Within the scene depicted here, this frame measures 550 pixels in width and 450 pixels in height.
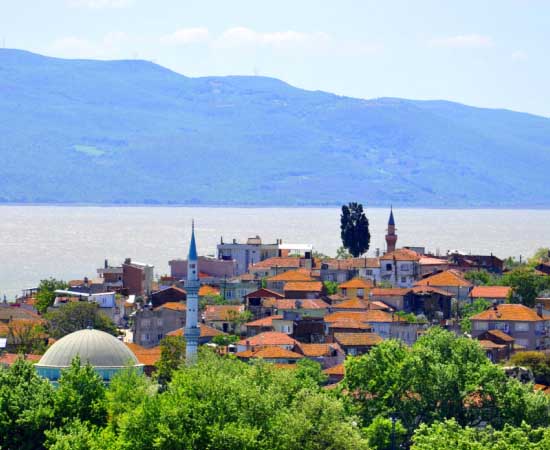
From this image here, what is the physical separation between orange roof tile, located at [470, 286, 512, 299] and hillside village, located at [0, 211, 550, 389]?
0.29ft

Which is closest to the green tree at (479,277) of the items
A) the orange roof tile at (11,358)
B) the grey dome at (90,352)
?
the orange roof tile at (11,358)

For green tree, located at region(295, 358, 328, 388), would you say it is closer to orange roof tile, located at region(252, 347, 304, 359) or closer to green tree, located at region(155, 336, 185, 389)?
orange roof tile, located at region(252, 347, 304, 359)

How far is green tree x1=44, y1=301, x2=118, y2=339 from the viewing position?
80.3 metres

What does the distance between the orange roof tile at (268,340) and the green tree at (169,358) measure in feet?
9.15

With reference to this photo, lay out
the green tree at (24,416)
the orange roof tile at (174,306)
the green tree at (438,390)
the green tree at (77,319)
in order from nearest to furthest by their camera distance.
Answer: the green tree at (24,416) < the green tree at (438,390) < the green tree at (77,319) < the orange roof tile at (174,306)

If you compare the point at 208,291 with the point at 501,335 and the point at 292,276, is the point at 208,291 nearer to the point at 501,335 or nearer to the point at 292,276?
the point at 292,276

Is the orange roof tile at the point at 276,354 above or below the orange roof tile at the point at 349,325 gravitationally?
below

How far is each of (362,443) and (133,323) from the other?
138ft

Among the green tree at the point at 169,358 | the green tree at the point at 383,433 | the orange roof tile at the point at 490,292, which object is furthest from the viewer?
the orange roof tile at the point at 490,292

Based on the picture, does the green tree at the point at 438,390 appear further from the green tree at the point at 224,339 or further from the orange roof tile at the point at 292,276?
the orange roof tile at the point at 292,276

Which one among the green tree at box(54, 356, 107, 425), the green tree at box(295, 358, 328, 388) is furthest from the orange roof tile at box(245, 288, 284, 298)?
the green tree at box(54, 356, 107, 425)

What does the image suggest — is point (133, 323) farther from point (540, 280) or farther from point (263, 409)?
point (263, 409)

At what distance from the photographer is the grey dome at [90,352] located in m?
58.6

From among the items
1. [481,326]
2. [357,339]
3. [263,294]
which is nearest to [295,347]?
[357,339]
